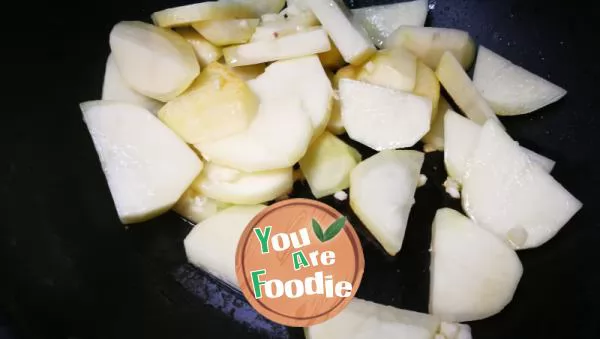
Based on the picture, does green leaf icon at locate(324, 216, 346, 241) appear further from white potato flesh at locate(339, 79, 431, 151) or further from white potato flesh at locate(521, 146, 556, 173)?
white potato flesh at locate(521, 146, 556, 173)

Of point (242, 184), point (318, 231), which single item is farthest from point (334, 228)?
point (242, 184)

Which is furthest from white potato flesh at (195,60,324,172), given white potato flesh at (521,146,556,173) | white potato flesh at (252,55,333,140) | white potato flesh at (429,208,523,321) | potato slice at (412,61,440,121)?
white potato flesh at (521,146,556,173)

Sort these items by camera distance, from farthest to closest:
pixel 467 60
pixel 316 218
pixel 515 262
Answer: pixel 467 60 < pixel 316 218 < pixel 515 262

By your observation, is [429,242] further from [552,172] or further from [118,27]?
[118,27]

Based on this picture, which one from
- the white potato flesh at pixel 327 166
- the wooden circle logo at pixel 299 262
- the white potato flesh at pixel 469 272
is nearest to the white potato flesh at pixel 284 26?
the white potato flesh at pixel 327 166

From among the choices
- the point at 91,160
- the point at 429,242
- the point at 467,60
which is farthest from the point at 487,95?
the point at 91,160

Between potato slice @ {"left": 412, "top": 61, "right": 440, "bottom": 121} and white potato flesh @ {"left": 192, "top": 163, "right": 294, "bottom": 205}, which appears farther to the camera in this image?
potato slice @ {"left": 412, "top": 61, "right": 440, "bottom": 121}
